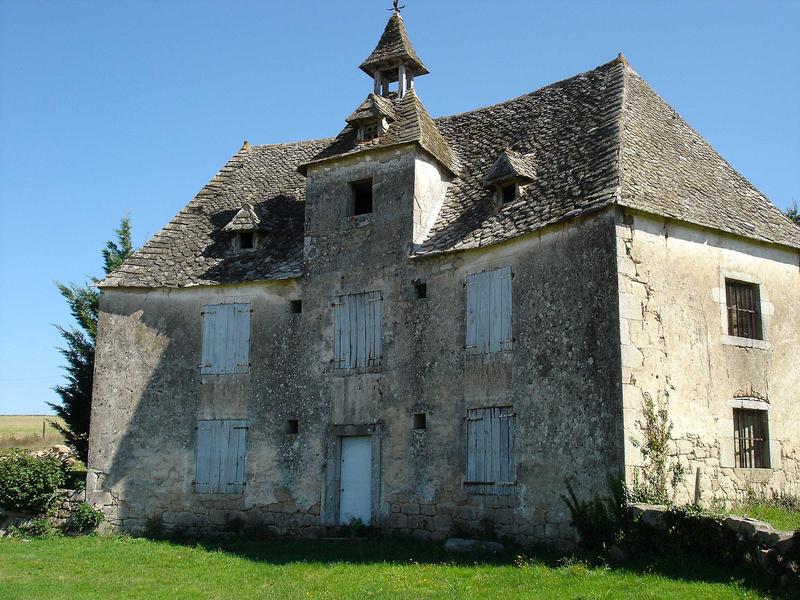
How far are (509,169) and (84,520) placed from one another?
1199 centimetres

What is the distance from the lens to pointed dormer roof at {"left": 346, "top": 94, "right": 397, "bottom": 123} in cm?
1831

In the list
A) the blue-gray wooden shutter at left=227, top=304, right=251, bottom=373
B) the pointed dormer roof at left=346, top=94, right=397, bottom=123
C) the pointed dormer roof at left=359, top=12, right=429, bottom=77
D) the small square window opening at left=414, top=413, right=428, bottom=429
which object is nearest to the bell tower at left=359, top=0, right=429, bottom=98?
the pointed dormer roof at left=359, top=12, right=429, bottom=77

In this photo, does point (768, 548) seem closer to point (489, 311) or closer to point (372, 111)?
point (489, 311)

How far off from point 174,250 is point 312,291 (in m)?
4.37

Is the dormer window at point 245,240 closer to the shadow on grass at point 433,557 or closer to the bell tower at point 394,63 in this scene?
the bell tower at point 394,63

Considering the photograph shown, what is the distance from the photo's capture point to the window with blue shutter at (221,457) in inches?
696

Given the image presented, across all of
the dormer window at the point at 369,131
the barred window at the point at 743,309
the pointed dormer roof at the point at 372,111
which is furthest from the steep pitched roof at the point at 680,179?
the dormer window at the point at 369,131

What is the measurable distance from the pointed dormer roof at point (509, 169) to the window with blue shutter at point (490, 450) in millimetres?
4601

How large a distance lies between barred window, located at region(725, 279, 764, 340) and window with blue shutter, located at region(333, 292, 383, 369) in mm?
6804

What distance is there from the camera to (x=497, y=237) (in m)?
15.2

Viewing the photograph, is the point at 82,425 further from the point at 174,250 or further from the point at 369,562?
the point at 369,562

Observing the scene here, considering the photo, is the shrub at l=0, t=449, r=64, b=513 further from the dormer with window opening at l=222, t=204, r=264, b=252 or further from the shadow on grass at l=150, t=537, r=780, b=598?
the dormer with window opening at l=222, t=204, r=264, b=252

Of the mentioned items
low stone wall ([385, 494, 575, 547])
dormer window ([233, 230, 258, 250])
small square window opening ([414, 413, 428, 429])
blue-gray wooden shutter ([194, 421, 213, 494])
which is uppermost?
dormer window ([233, 230, 258, 250])

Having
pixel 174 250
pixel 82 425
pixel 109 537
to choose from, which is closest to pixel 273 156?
pixel 174 250
